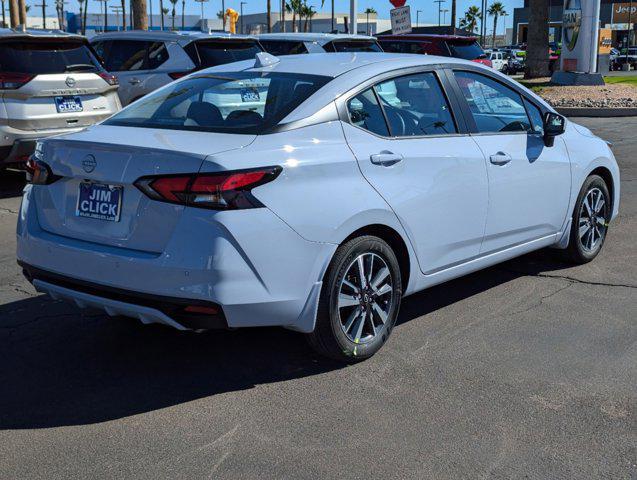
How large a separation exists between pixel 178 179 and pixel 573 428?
2186 mm

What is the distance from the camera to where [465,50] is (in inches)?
818

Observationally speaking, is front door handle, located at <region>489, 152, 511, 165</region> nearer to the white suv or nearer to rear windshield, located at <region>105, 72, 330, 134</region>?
rear windshield, located at <region>105, 72, 330, 134</region>

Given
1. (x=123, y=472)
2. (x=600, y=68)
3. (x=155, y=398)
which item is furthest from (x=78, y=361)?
(x=600, y=68)

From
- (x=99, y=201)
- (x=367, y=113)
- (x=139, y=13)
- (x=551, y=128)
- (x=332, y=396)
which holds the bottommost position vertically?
(x=332, y=396)

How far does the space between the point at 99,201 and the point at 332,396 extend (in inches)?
60.4

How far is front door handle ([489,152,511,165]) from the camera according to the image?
540cm

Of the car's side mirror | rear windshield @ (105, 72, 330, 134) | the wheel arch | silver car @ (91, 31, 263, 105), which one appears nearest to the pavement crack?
the car's side mirror

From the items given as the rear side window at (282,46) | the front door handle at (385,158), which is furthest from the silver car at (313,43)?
the front door handle at (385,158)

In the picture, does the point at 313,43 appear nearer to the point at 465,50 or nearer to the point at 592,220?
the point at 465,50

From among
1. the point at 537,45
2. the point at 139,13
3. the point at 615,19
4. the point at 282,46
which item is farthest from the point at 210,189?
the point at 615,19

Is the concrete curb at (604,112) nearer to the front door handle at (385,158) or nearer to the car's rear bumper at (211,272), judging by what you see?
the front door handle at (385,158)

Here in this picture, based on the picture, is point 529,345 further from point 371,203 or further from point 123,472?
point 123,472

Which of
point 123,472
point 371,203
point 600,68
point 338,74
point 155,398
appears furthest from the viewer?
point 600,68

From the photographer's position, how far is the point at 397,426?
12.8ft
